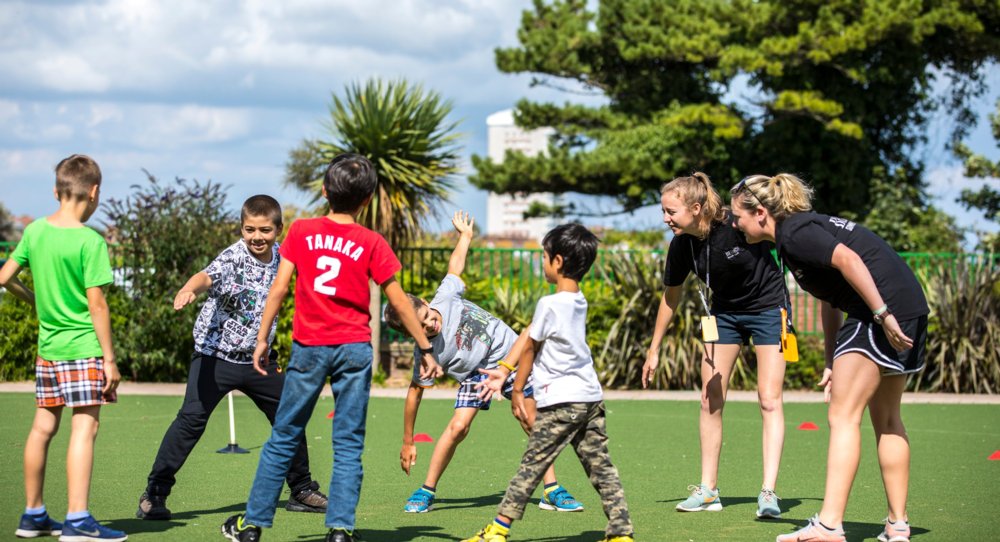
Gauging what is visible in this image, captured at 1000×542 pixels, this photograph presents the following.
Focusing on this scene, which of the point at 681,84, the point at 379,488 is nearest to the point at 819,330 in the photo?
the point at 379,488

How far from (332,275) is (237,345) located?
53.9 inches

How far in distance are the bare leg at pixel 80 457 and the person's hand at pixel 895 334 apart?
3.45 m

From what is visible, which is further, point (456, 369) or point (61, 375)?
point (456, 369)

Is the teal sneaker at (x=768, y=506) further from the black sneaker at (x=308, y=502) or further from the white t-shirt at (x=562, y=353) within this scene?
the black sneaker at (x=308, y=502)

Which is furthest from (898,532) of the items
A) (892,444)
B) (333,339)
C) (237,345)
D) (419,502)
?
(237,345)

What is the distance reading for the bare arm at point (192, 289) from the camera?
18.1 feet

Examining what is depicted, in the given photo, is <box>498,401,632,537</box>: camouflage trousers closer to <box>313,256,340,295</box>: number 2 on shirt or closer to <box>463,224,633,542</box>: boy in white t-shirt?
<box>463,224,633,542</box>: boy in white t-shirt

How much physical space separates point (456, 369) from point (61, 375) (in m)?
2.06

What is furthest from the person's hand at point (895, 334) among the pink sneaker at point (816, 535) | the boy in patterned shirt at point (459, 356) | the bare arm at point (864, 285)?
the boy in patterned shirt at point (459, 356)

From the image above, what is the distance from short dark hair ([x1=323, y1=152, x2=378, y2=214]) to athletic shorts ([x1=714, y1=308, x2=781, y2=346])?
2417 mm

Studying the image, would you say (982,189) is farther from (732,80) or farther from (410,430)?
(410,430)

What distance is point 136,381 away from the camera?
14688 millimetres

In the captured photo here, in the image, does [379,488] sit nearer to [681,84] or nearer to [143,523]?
[143,523]

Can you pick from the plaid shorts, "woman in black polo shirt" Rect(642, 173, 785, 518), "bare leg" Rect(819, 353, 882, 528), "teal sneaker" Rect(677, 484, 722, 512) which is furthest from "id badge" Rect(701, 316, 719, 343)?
the plaid shorts
